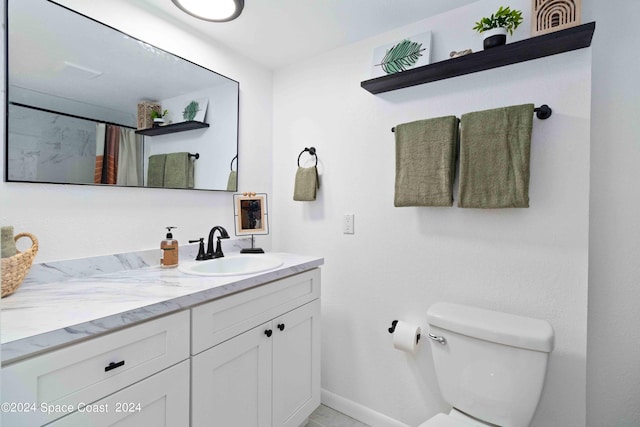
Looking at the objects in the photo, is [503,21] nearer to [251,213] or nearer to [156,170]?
[251,213]

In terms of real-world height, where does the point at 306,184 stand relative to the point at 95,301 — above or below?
above

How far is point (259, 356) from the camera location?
4.48ft

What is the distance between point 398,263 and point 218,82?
1476 mm

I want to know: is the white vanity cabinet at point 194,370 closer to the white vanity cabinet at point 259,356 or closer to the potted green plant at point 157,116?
the white vanity cabinet at point 259,356

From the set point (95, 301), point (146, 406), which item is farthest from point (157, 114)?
point (146, 406)

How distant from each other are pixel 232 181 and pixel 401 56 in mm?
1194

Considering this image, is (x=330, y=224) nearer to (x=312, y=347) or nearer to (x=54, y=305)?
(x=312, y=347)

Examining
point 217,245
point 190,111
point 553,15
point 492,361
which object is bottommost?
point 492,361

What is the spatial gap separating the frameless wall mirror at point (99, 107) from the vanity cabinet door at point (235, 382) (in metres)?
0.89

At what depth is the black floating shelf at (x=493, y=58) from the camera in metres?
1.21

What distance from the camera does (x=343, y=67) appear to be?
1918 millimetres

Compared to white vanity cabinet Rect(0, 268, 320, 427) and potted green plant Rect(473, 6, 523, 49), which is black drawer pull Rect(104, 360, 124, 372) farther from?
potted green plant Rect(473, 6, 523, 49)

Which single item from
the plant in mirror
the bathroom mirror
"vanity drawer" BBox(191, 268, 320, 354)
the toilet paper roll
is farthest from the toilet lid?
the bathroom mirror

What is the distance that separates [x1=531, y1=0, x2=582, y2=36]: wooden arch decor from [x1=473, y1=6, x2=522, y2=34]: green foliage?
61 millimetres
